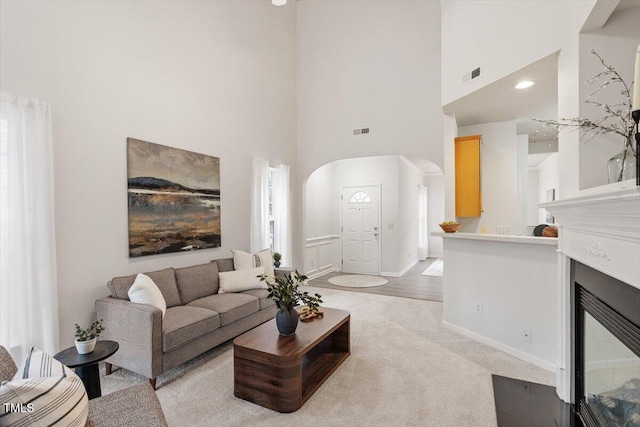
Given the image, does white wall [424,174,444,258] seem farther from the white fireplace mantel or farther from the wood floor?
the white fireplace mantel

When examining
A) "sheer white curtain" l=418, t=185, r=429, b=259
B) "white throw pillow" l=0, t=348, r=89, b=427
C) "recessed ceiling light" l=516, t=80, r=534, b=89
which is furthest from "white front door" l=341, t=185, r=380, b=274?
"white throw pillow" l=0, t=348, r=89, b=427

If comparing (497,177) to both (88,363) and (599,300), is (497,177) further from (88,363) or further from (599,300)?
(88,363)

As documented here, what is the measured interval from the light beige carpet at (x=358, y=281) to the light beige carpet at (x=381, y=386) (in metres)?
2.46

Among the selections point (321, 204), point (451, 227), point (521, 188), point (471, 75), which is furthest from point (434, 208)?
point (471, 75)

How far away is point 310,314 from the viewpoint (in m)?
2.89

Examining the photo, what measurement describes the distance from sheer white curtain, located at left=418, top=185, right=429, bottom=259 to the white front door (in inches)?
93.4

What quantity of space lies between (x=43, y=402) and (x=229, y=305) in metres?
2.34

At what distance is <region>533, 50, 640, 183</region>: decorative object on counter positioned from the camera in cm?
166

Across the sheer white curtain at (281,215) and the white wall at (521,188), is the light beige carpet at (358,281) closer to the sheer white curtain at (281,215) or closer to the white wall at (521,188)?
the sheer white curtain at (281,215)

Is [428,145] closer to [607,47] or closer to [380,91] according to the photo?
[380,91]

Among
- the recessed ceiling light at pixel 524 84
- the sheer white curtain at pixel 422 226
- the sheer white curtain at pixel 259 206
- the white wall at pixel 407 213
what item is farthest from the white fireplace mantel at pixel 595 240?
the sheer white curtain at pixel 422 226

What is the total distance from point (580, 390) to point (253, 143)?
4747mm

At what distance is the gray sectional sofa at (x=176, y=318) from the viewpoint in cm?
246

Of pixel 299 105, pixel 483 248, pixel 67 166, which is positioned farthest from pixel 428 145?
pixel 67 166
